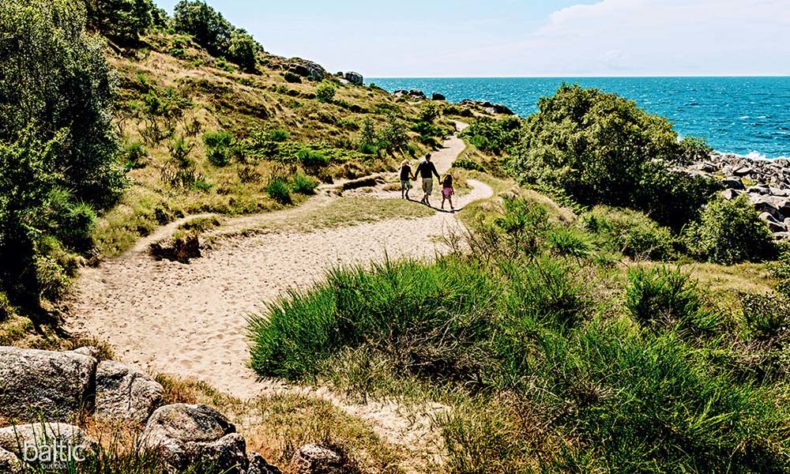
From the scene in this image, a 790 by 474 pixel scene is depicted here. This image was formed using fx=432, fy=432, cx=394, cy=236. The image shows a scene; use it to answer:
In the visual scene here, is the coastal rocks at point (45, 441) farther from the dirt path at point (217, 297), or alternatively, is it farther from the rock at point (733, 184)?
the rock at point (733, 184)

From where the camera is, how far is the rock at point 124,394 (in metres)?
4.95

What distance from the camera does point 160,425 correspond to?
395 centimetres

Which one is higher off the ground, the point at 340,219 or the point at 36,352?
the point at 36,352

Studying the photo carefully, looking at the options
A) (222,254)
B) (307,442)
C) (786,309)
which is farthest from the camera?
(222,254)

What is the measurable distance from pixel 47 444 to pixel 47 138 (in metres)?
13.1

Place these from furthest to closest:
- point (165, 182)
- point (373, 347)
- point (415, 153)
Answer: point (415, 153) → point (165, 182) → point (373, 347)

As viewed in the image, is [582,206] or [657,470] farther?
[582,206]

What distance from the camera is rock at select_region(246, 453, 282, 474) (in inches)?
155

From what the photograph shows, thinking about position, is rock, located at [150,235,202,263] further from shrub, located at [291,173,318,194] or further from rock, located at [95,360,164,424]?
shrub, located at [291,173,318,194]

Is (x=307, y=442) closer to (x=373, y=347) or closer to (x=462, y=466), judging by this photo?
(x=462, y=466)

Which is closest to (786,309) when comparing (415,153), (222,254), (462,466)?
(462,466)

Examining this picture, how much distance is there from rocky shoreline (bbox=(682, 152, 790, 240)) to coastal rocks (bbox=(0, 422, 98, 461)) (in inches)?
1165

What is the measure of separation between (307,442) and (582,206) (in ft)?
79.1

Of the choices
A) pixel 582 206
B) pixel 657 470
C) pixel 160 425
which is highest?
pixel 160 425
